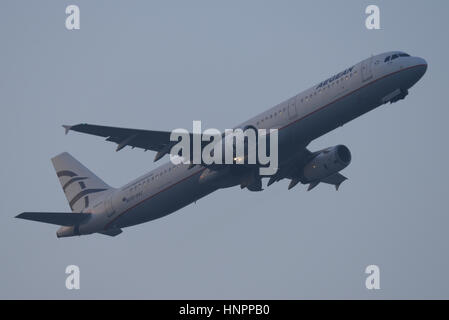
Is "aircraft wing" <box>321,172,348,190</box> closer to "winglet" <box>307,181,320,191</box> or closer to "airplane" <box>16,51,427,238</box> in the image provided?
"airplane" <box>16,51,427,238</box>

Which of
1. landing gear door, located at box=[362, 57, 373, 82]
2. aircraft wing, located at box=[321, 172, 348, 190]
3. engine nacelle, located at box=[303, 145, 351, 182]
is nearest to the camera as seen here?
landing gear door, located at box=[362, 57, 373, 82]

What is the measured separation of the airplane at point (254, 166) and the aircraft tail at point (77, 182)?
3.2 inches

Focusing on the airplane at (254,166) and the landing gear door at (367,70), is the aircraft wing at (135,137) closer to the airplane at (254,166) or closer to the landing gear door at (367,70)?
the airplane at (254,166)

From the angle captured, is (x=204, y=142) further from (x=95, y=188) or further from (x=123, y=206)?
(x=95, y=188)

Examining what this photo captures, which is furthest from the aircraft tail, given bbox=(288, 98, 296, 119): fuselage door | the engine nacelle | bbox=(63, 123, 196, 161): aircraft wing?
bbox=(288, 98, 296, 119): fuselage door

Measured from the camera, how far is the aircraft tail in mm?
61500

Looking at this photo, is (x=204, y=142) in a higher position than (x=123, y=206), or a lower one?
higher

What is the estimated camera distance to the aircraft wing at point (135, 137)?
164 ft

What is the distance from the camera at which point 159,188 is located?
178 feet

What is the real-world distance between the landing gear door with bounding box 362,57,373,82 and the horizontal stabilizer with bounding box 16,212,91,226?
871 inches

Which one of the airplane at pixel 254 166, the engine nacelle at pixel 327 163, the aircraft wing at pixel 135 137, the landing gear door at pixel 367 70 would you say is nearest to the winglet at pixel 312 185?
the airplane at pixel 254 166

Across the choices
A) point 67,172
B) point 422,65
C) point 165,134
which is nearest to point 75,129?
point 165,134

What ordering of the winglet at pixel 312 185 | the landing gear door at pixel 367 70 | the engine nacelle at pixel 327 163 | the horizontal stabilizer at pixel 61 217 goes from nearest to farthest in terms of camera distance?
the landing gear door at pixel 367 70, the engine nacelle at pixel 327 163, the horizontal stabilizer at pixel 61 217, the winglet at pixel 312 185

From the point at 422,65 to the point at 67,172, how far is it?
29.6 meters
